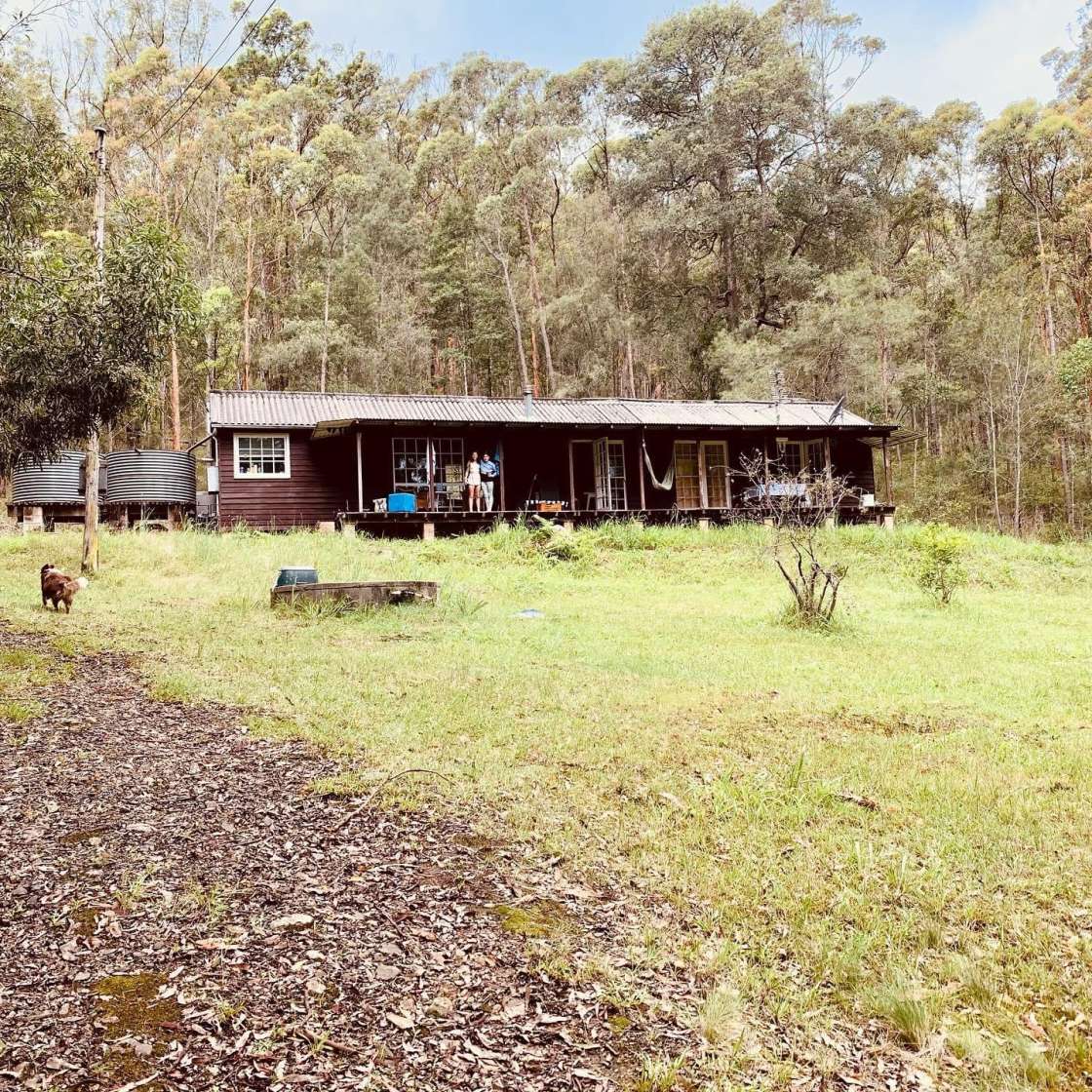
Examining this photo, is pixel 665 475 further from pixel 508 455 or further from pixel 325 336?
pixel 325 336

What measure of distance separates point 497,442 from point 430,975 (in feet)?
63.7

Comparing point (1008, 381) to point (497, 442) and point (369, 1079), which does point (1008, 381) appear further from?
point (369, 1079)

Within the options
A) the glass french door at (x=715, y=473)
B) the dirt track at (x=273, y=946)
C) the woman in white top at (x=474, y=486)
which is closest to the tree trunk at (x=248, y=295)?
the woman in white top at (x=474, y=486)

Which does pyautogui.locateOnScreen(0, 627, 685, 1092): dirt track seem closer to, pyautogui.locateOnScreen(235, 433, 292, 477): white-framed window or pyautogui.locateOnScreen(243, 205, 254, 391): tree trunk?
pyautogui.locateOnScreen(235, 433, 292, 477): white-framed window

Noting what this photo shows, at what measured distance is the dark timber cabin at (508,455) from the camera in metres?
20.0

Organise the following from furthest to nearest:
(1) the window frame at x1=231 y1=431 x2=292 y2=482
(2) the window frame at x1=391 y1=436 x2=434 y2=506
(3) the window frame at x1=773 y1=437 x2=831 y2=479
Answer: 1. (3) the window frame at x1=773 y1=437 x2=831 y2=479
2. (2) the window frame at x1=391 y1=436 x2=434 y2=506
3. (1) the window frame at x1=231 y1=431 x2=292 y2=482

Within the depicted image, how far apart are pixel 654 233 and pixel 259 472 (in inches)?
798

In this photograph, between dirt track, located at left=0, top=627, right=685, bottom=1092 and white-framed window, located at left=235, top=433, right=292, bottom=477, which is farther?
white-framed window, located at left=235, top=433, right=292, bottom=477

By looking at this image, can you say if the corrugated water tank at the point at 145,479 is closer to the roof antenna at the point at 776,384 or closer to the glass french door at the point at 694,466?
the glass french door at the point at 694,466

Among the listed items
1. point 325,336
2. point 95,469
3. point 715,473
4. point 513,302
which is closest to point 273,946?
point 95,469

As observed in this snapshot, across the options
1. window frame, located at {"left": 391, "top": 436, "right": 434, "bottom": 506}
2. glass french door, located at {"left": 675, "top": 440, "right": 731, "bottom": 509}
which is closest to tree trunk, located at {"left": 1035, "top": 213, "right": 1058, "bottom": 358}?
glass french door, located at {"left": 675, "top": 440, "right": 731, "bottom": 509}

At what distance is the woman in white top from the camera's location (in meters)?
20.2

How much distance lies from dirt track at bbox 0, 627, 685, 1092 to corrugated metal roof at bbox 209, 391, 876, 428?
15658mm

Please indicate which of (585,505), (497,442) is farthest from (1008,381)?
(497,442)
